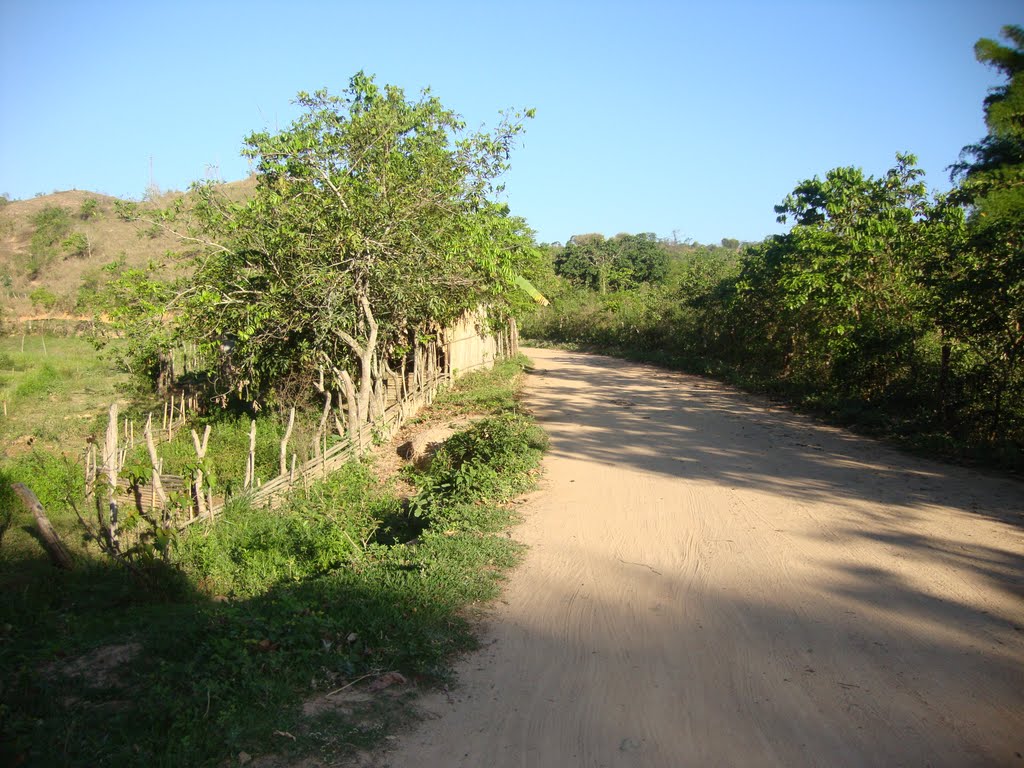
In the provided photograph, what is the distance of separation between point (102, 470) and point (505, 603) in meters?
A: 4.97

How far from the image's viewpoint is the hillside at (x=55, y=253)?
97.3 feet

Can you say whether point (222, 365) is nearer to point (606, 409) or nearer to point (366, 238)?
point (366, 238)

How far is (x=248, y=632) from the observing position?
14.1ft

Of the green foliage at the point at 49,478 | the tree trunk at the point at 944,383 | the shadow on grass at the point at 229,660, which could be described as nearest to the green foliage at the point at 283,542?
the shadow on grass at the point at 229,660

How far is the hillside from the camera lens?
29672 millimetres

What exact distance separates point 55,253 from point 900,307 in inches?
1481

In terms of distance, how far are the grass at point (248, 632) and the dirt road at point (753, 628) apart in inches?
14.7

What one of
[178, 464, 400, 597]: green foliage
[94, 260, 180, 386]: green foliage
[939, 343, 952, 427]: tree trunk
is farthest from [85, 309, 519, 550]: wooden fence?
[939, 343, 952, 427]: tree trunk

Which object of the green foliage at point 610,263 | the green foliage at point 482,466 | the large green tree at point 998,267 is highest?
the green foliage at point 610,263

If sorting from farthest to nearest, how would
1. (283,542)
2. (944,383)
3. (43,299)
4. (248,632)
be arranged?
(43,299) → (944,383) → (283,542) → (248,632)

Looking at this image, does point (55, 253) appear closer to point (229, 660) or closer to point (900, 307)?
point (900, 307)

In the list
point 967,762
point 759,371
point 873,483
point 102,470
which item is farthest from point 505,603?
point 759,371

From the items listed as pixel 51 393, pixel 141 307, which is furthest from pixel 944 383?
pixel 51 393

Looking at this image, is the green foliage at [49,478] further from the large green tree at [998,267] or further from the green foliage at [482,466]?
the large green tree at [998,267]
